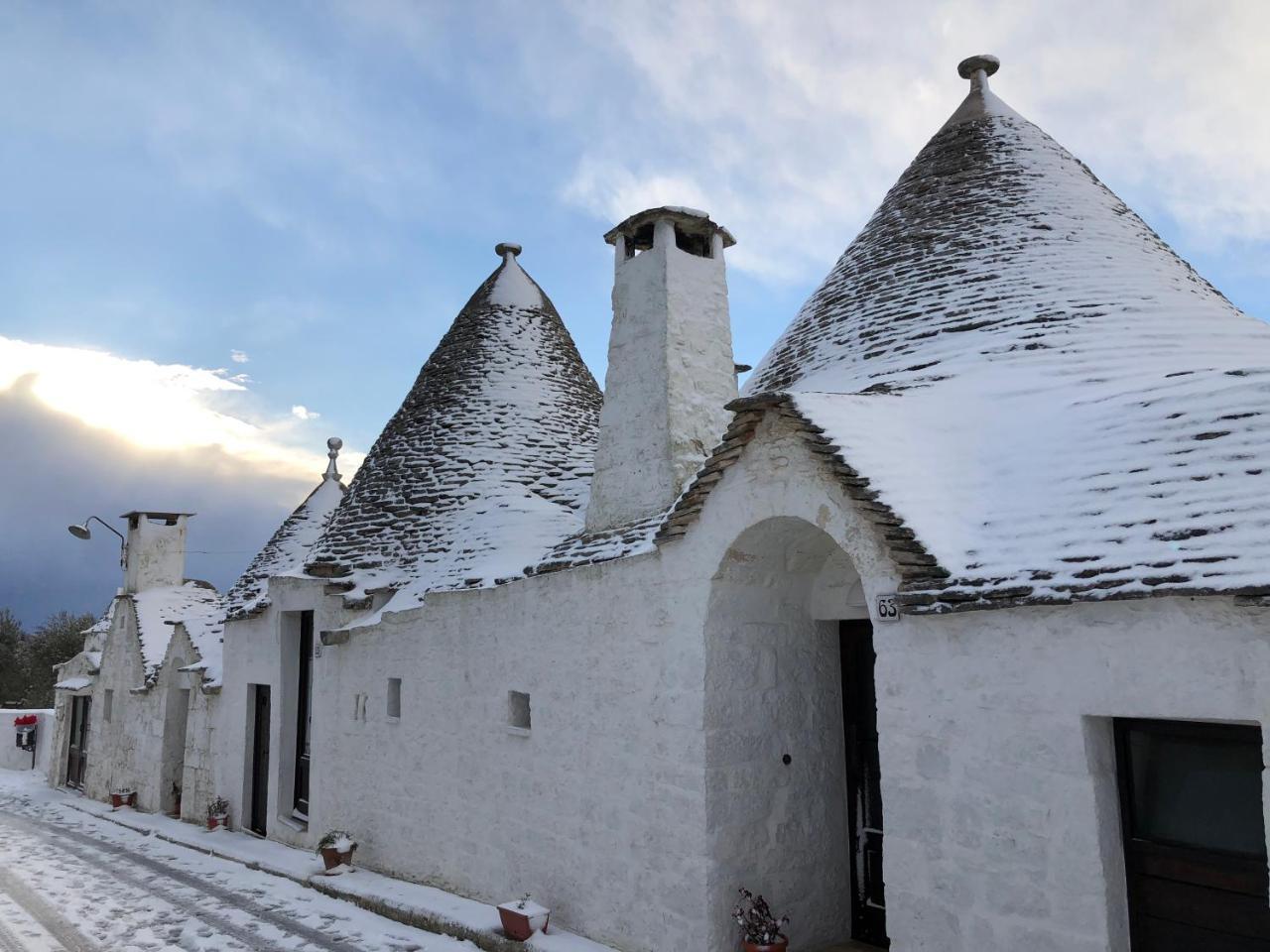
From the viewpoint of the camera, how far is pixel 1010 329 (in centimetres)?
726

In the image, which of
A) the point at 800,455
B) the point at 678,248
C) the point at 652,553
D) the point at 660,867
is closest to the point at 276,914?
the point at 660,867

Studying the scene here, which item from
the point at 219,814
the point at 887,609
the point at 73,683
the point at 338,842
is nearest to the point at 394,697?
the point at 338,842

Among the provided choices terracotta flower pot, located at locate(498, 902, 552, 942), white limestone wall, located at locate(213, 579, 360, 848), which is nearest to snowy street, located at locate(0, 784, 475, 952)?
terracotta flower pot, located at locate(498, 902, 552, 942)

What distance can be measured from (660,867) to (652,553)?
207cm

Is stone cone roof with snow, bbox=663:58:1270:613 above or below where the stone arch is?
above

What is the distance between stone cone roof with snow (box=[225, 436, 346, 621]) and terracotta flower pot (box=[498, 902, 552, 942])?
9.46 metres

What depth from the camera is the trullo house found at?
4.06 m

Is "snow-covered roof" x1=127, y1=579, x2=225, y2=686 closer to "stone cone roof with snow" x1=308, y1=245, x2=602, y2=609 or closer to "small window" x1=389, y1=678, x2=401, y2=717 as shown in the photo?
"stone cone roof with snow" x1=308, y1=245, x2=602, y2=609

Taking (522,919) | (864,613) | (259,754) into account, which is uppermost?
(864,613)

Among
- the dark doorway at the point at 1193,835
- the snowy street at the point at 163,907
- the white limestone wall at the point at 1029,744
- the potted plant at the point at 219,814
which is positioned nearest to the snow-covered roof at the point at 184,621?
the potted plant at the point at 219,814

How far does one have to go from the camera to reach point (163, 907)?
28.1ft

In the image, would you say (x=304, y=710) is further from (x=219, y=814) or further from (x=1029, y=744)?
(x=1029, y=744)

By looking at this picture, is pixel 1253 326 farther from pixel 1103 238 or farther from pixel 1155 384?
pixel 1155 384

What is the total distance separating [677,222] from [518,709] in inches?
178
